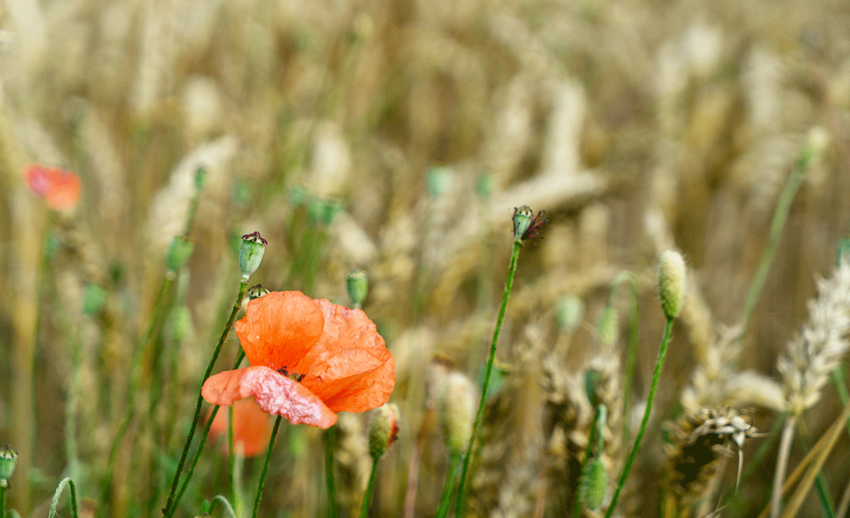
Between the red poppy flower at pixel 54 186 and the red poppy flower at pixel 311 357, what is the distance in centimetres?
59

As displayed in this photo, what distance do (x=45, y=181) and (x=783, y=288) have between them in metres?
1.81

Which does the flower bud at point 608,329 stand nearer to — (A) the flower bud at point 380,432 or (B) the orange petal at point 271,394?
(A) the flower bud at point 380,432

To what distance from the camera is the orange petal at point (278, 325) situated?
0.42 meters

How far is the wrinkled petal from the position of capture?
2.75ft

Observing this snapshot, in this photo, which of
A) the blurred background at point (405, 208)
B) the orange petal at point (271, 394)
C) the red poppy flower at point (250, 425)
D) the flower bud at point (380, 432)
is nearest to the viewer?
the orange petal at point (271, 394)

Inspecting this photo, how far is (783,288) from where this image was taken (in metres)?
1.74

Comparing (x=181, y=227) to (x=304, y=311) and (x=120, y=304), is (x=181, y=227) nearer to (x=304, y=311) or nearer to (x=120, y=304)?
(x=120, y=304)

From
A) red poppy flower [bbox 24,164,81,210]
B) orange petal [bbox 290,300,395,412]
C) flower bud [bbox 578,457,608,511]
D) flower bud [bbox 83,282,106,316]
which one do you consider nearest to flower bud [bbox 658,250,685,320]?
flower bud [bbox 578,457,608,511]

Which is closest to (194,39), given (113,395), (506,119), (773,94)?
(506,119)

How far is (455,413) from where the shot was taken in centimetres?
54

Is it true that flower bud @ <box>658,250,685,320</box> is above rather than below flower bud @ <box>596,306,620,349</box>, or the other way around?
below

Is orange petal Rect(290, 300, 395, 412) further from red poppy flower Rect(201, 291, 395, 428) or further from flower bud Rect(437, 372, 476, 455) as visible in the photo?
flower bud Rect(437, 372, 476, 455)

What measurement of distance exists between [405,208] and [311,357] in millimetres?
804

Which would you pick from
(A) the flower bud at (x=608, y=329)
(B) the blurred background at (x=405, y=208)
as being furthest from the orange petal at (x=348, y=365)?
(A) the flower bud at (x=608, y=329)
